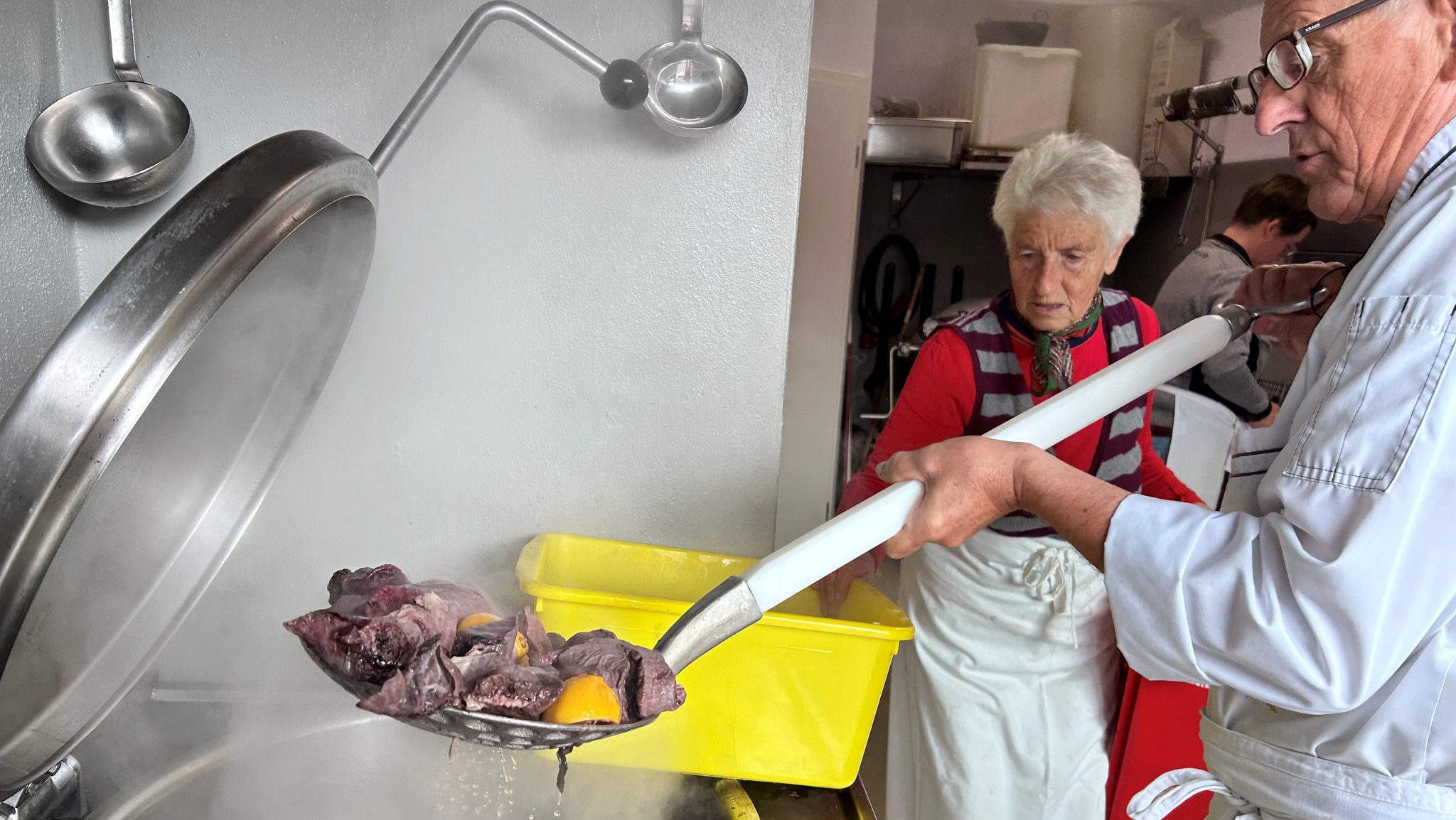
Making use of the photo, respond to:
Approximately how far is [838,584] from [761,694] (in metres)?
0.25

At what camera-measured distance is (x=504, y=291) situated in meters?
1.36

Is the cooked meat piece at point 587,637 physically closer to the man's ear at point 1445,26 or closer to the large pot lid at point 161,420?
the large pot lid at point 161,420

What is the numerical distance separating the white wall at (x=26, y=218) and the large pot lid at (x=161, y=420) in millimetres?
386

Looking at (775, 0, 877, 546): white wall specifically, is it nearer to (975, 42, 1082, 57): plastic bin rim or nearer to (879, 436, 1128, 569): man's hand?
(975, 42, 1082, 57): plastic bin rim

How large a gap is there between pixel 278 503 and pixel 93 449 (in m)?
0.87

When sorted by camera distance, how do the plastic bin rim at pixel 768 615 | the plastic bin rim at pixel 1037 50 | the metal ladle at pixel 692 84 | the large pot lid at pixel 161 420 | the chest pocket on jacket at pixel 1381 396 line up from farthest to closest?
the plastic bin rim at pixel 1037 50, the metal ladle at pixel 692 84, the plastic bin rim at pixel 768 615, the chest pocket on jacket at pixel 1381 396, the large pot lid at pixel 161 420

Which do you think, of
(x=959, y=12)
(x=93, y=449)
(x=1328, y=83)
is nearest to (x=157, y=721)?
(x=93, y=449)

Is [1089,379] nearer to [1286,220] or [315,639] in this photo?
[315,639]

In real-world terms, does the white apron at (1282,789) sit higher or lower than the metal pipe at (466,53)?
lower

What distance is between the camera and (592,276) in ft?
4.46

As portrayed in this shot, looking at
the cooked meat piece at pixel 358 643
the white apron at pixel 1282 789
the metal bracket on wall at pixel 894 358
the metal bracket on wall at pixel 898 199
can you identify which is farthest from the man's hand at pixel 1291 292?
the metal bracket on wall at pixel 898 199

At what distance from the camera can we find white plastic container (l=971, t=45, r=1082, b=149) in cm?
362

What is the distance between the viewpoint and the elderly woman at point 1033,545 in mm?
1508

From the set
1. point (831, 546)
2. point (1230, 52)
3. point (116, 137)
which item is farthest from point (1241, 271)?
point (116, 137)
